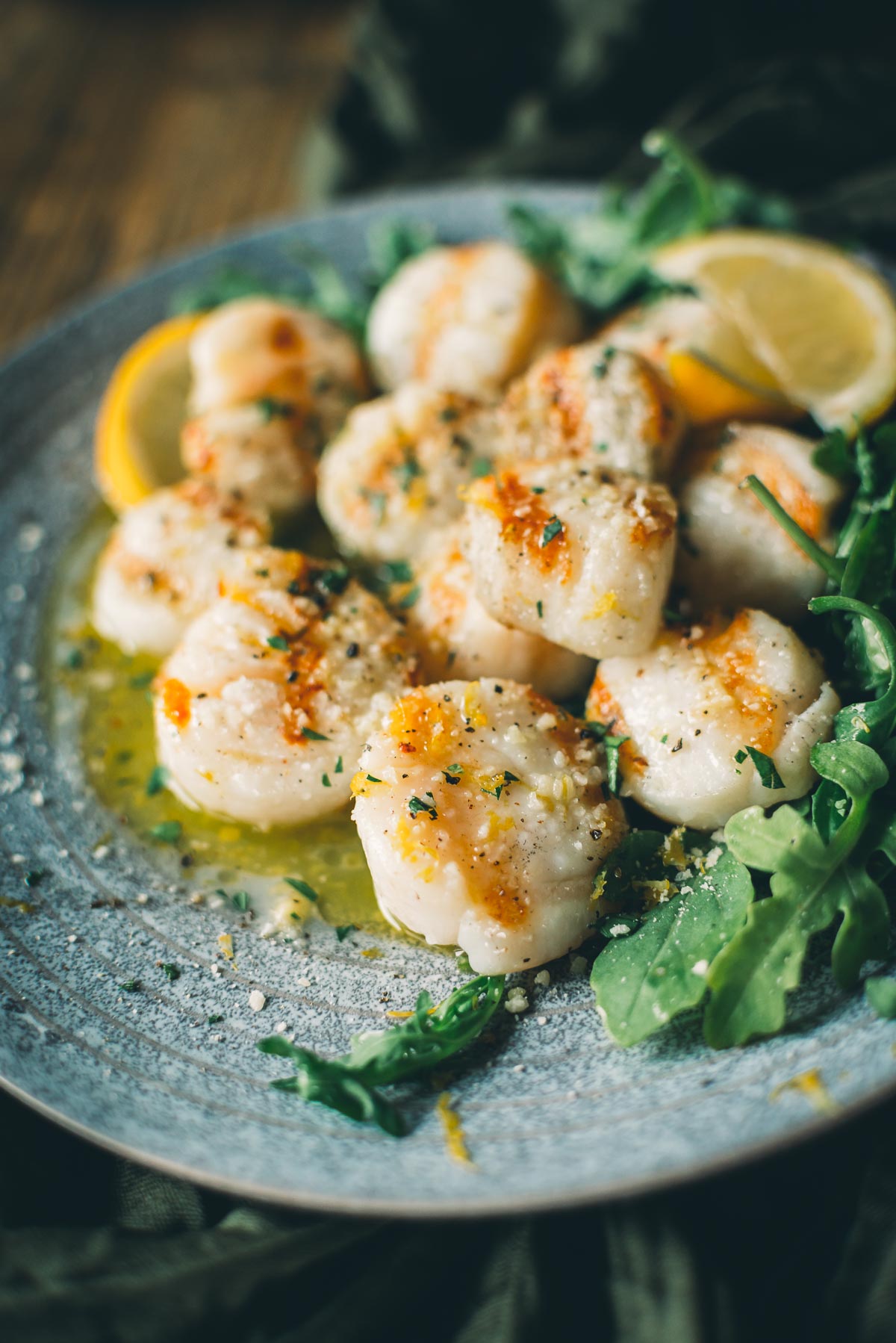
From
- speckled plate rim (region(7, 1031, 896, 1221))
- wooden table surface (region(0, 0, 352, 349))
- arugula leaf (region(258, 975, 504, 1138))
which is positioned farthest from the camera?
wooden table surface (region(0, 0, 352, 349))

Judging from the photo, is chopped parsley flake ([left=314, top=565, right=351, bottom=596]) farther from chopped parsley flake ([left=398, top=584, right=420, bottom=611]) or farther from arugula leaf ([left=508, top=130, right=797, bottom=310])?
arugula leaf ([left=508, top=130, right=797, bottom=310])

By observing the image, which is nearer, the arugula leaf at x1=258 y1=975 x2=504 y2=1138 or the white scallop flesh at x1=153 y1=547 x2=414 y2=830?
the arugula leaf at x1=258 y1=975 x2=504 y2=1138

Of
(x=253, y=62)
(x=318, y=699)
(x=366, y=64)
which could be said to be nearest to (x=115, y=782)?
(x=318, y=699)

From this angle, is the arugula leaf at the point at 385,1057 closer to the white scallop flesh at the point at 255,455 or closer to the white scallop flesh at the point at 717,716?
the white scallop flesh at the point at 717,716

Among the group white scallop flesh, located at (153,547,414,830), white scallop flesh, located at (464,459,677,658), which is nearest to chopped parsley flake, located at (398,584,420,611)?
white scallop flesh, located at (153,547,414,830)

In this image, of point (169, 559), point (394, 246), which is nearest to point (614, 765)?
point (169, 559)

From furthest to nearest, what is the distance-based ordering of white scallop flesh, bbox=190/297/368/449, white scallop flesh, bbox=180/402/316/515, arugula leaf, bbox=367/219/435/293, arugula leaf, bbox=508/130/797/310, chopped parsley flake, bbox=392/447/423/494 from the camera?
arugula leaf, bbox=367/219/435/293 → arugula leaf, bbox=508/130/797/310 → white scallop flesh, bbox=190/297/368/449 → white scallop flesh, bbox=180/402/316/515 → chopped parsley flake, bbox=392/447/423/494
